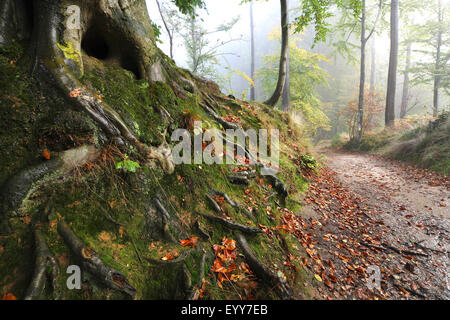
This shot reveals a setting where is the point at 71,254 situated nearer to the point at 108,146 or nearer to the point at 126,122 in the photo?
the point at 108,146

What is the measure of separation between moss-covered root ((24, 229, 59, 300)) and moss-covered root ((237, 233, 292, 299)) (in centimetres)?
190

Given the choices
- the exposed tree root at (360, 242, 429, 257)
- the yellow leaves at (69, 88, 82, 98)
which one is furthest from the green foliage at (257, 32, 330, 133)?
the yellow leaves at (69, 88, 82, 98)

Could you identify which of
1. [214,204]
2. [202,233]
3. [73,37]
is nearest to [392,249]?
[214,204]

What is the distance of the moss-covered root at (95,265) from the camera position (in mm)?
1711

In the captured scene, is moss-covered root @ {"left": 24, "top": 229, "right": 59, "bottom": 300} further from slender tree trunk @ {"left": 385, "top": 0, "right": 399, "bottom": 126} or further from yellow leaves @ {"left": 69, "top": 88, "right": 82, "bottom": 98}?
slender tree trunk @ {"left": 385, "top": 0, "right": 399, "bottom": 126}

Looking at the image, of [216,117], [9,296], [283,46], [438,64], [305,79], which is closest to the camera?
[9,296]

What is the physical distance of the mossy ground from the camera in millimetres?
1741

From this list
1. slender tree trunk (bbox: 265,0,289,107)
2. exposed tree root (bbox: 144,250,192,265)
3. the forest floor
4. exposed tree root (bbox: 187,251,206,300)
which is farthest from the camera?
slender tree trunk (bbox: 265,0,289,107)

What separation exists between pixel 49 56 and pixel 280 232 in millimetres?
3877

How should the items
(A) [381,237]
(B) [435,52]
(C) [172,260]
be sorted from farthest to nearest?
(B) [435,52] → (A) [381,237] → (C) [172,260]

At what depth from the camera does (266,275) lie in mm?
2258

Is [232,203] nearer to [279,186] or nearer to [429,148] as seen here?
[279,186]

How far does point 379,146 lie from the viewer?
11.9 meters

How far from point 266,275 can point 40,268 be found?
216 cm
